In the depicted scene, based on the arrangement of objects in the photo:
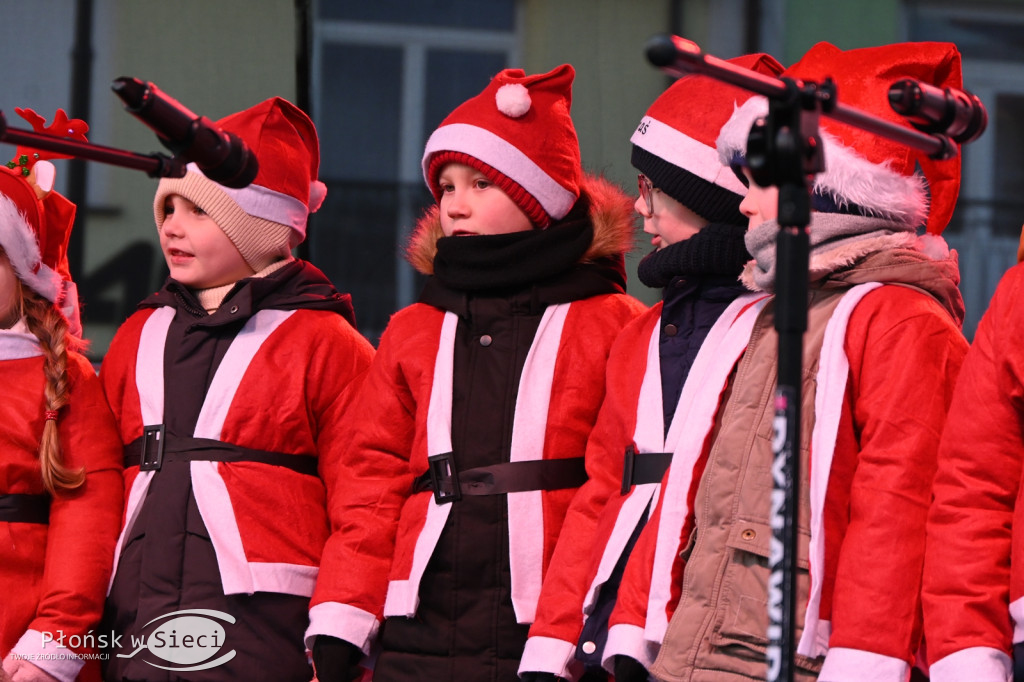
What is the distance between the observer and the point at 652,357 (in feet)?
7.66

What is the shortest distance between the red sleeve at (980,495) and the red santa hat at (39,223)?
1.85m

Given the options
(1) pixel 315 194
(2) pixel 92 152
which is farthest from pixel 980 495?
(1) pixel 315 194

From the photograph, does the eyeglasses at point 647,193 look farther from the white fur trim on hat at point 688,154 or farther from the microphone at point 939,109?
the microphone at point 939,109

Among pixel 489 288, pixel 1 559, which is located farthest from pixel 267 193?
pixel 1 559

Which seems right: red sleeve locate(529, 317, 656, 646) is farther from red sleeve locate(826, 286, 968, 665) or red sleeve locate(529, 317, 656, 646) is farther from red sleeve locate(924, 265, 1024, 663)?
red sleeve locate(924, 265, 1024, 663)

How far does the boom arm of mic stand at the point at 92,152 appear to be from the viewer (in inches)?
67.4

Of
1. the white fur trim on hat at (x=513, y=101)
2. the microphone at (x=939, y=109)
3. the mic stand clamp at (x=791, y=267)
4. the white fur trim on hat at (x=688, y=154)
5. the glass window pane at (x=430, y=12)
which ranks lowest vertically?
the mic stand clamp at (x=791, y=267)

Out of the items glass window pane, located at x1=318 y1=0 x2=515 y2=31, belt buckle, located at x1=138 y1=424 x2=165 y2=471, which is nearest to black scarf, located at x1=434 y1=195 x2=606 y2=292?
belt buckle, located at x1=138 y1=424 x2=165 y2=471

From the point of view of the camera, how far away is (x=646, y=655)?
2.06 meters

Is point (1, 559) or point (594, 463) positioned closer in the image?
point (594, 463)

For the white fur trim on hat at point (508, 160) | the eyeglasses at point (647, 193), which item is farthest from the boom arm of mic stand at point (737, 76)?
the white fur trim on hat at point (508, 160)

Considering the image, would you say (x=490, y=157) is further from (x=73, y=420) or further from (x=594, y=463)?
(x=73, y=420)

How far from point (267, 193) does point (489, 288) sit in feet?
1.99

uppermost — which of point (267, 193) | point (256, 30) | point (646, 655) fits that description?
point (256, 30)
